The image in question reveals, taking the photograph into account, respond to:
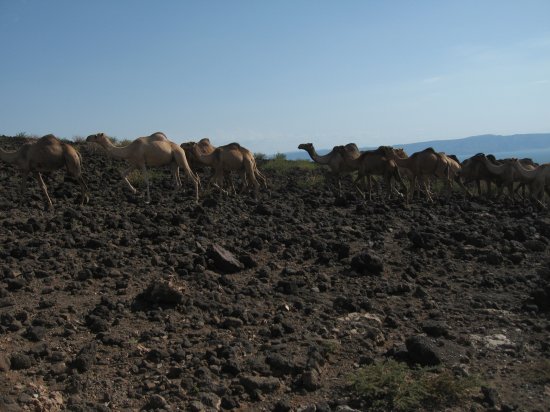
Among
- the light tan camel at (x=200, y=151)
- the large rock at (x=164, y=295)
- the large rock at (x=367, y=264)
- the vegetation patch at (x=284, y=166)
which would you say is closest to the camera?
the large rock at (x=164, y=295)

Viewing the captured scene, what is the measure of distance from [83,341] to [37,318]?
74cm

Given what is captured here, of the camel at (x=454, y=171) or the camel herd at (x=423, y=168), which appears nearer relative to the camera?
the camel herd at (x=423, y=168)

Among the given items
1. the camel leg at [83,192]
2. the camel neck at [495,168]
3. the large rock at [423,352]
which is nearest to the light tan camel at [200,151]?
the camel leg at [83,192]

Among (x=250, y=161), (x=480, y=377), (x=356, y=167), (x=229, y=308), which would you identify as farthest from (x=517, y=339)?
(x=356, y=167)

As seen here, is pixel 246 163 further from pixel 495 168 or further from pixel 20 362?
pixel 20 362

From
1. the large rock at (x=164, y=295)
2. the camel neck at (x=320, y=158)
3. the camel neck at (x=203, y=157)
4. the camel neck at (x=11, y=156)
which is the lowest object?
the large rock at (x=164, y=295)

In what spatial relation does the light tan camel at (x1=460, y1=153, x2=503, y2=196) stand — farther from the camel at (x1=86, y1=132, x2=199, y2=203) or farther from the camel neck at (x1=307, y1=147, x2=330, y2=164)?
the camel at (x1=86, y1=132, x2=199, y2=203)

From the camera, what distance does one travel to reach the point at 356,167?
20.7 m

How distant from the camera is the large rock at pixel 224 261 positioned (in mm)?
9250

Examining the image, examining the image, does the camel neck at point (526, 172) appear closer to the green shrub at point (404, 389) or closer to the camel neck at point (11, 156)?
the camel neck at point (11, 156)

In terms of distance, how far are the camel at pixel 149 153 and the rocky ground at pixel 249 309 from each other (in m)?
2.91

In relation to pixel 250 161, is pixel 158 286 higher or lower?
lower

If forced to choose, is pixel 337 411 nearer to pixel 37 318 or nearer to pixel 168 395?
pixel 168 395

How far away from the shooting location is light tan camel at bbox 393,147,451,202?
19750 millimetres
